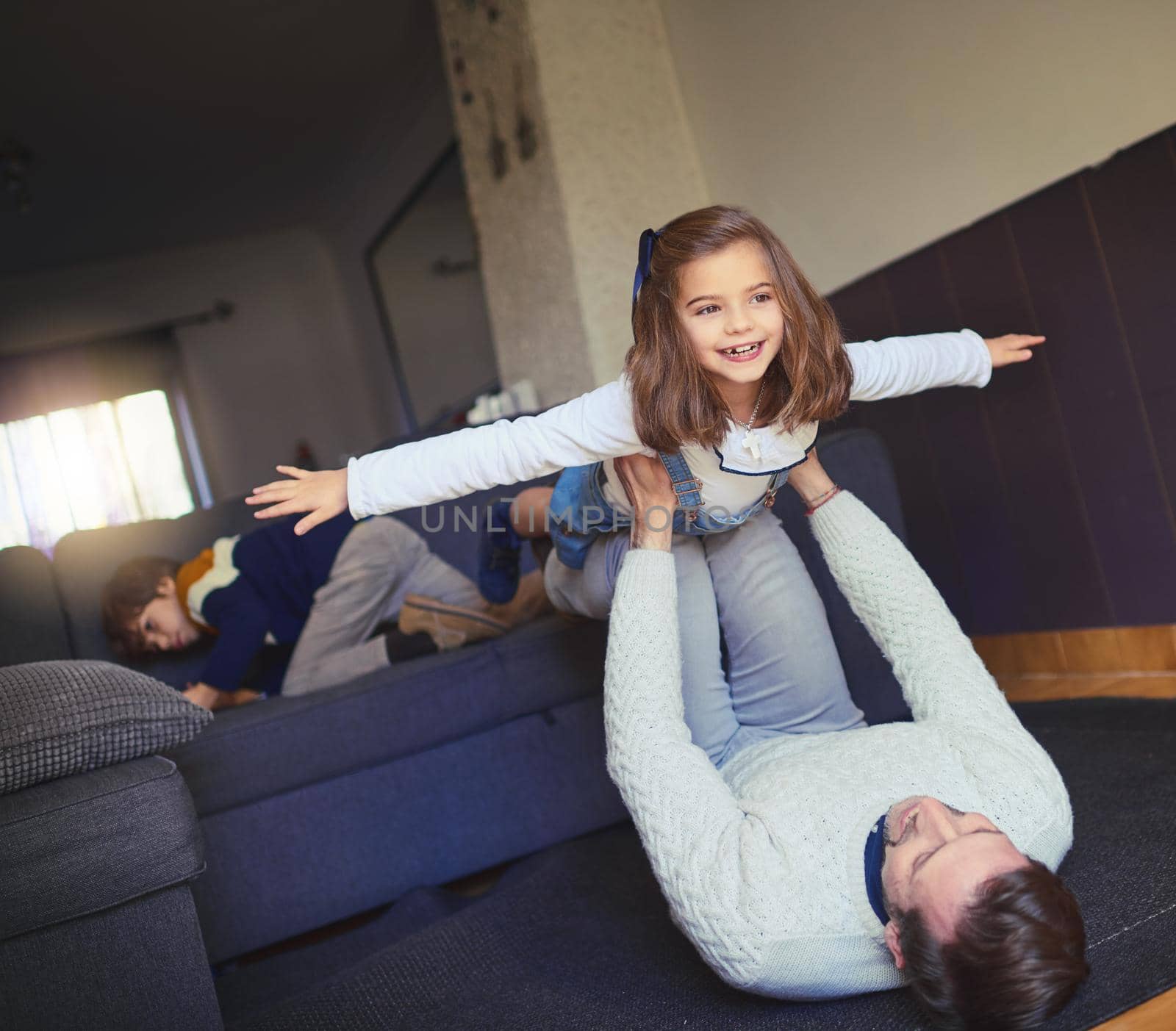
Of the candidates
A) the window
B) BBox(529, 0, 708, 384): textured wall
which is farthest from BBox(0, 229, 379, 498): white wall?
BBox(529, 0, 708, 384): textured wall

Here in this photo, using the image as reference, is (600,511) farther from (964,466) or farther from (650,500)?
(964,466)

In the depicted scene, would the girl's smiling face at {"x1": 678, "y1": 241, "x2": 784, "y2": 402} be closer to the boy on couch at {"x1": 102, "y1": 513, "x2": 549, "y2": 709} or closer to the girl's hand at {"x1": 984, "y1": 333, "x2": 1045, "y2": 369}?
the girl's hand at {"x1": 984, "y1": 333, "x2": 1045, "y2": 369}

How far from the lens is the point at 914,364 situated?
148 cm

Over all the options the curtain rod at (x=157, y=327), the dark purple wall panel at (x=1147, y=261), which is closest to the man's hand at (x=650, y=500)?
the dark purple wall panel at (x=1147, y=261)

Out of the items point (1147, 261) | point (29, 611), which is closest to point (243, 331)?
point (29, 611)

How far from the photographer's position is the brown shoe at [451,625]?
1975 mm

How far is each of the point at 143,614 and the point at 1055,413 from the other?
1901 mm

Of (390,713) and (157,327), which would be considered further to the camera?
(157,327)

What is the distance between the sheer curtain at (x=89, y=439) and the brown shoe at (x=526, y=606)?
425 cm

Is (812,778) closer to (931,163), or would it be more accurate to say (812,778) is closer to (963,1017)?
(963,1017)

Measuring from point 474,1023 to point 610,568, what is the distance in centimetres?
64

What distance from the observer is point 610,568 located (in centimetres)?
157

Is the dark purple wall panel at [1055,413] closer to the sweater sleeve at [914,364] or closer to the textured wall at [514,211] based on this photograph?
the sweater sleeve at [914,364]

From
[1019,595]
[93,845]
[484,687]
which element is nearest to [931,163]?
[1019,595]
